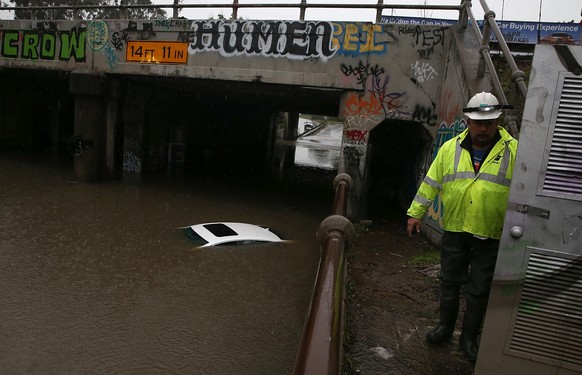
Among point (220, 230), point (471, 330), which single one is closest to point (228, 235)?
point (220, 230)

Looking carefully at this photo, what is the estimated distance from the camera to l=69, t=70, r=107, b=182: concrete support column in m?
12.0

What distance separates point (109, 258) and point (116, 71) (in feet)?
23.4

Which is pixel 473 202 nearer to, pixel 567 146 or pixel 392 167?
pixel 567 146

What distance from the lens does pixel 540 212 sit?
2.38 metres

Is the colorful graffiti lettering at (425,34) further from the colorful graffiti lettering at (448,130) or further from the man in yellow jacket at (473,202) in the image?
the man in yellow jacket at (473,202)

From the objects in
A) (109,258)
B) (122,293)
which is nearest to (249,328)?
(122,293)

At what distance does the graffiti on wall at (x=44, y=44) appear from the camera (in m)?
12.5

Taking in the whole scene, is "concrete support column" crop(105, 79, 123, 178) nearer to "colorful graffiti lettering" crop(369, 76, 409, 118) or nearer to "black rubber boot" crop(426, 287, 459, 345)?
"colorful graffiti lettering" crop(369, 76, 409, 118)

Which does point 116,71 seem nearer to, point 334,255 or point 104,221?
point 104,221

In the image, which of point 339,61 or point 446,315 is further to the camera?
point 339,61

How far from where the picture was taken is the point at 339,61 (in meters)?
9.43

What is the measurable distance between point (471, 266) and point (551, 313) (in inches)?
31.2

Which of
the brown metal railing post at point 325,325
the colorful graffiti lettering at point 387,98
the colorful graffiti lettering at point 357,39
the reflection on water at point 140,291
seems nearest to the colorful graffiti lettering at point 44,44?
the reflection on water at point 140,291

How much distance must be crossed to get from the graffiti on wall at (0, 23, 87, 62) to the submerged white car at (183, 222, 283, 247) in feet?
25.4
